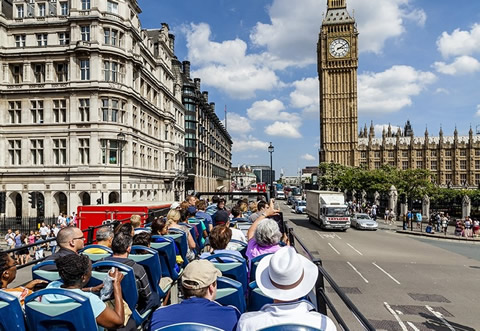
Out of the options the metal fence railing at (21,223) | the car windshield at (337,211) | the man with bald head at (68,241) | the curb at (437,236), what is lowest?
the curb at (437,236)

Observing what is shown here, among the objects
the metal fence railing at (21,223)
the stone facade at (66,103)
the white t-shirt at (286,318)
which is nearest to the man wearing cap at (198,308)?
the white t-shirt at (286,318)

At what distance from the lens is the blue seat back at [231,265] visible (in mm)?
4406

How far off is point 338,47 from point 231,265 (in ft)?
420

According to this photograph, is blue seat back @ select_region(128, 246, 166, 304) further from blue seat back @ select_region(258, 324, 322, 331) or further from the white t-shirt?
blue seat back @ select_region(258, 324, 322, 331)

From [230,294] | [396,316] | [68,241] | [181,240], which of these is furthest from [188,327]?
[396,316]

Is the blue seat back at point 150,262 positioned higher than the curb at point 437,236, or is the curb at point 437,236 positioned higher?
the blue seat back at point 150,262

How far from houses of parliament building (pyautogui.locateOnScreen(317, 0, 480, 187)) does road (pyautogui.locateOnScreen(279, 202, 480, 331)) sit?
3810 inches

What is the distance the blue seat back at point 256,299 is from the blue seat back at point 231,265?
307 millimetres

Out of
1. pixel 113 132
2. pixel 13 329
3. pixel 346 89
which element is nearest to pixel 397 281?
pixel 13 329

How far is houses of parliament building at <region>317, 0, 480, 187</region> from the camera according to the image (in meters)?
119

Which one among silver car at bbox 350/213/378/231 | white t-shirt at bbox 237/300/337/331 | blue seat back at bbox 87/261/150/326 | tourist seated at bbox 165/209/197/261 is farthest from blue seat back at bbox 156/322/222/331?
silver car at bbox 350/213/378/231

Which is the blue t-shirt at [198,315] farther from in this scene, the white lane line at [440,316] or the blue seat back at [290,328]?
the white lane line at [440,316]

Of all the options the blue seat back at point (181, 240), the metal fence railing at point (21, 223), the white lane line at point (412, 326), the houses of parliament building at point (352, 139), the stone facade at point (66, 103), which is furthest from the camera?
the houses of parliament building at point (352, 139)

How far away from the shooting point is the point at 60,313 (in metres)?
2.88
